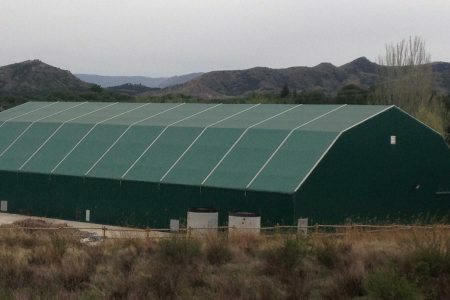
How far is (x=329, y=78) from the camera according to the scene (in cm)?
19850

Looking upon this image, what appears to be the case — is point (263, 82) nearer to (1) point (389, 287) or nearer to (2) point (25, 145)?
(2) point (25, 145)

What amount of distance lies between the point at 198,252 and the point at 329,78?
181027 millimetres

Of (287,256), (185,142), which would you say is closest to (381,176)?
(185,142)

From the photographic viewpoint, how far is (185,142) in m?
37.1

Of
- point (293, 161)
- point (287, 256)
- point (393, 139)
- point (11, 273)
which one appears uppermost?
point (393, 139)

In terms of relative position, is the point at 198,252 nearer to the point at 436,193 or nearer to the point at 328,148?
the point at 328,148

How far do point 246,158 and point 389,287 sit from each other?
1904cm

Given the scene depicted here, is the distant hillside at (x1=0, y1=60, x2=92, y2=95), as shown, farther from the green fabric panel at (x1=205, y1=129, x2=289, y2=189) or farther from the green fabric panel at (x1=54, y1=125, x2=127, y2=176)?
the green fabric panel at (x1=205, y1=129, x2=289, y2=189)

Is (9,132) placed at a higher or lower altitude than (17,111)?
lower

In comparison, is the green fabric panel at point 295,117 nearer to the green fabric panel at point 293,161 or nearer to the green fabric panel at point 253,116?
the green fabric panel at point 253,116

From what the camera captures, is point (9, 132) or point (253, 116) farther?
point (9, 132)

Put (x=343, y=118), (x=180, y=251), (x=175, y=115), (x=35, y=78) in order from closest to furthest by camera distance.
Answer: (x=180, y=251), (x=343, y=118), (x=175, y=115), (x=35, y=78)

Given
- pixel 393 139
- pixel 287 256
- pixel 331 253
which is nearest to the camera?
pixel 287 256

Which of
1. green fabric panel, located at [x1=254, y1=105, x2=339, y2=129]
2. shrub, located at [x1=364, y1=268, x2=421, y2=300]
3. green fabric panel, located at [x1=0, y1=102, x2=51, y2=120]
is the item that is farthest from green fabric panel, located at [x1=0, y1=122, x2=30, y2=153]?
shrub, located at [x1=364, y1=268, x2=421, y2=300]
